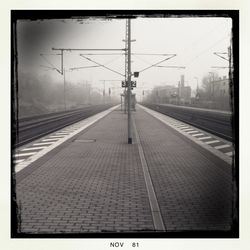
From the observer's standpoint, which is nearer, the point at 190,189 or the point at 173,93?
the point at 190,189

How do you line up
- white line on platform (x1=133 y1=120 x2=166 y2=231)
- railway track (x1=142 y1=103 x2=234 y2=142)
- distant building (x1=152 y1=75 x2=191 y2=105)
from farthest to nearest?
distant building (x1=152 y1=75 x2=191 y2=105) < railway track (x1=142 y1=103 x2=234 y2=142) < white line on platform (x1=133 y1=120 x2=166 y2=231)

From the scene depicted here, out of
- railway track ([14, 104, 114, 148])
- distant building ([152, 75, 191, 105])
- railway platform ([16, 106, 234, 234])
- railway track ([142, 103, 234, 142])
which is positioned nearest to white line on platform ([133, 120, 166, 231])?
railway platform ([16, 106, 234, 234])

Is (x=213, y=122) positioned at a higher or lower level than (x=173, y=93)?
lower

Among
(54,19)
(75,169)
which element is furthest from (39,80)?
(54,19)

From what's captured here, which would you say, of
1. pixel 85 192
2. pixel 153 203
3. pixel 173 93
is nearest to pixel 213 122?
pixel 85 192

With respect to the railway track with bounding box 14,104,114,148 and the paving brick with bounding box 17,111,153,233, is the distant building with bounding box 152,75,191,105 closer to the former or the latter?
the railway track with bounding box 14,104,114,148

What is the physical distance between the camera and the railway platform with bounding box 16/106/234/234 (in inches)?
210

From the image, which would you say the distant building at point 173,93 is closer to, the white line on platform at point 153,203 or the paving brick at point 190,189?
the paving brick at point 190,189

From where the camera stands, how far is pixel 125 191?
282 inches

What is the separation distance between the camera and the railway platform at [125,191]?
5.34m

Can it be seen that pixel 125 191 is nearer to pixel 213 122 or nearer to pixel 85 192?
pixel 85 192

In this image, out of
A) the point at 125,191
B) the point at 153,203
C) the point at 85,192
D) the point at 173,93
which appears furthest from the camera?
the point at 173,93

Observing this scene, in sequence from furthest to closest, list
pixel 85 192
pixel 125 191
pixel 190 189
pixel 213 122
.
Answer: pixel 213 122
pixel 190 189
pixel 125 191
pixel 85 192

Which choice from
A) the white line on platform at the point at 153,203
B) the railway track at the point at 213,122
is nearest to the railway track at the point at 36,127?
the white line on platform at the point at 153,203
